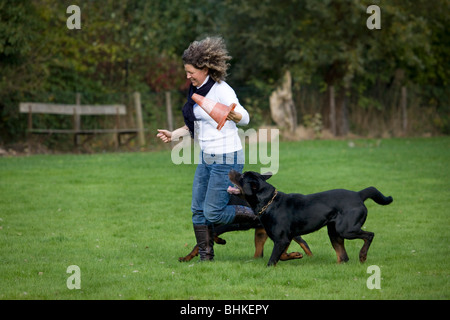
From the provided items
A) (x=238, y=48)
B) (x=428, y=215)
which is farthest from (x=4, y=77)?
(x=428, y=215)

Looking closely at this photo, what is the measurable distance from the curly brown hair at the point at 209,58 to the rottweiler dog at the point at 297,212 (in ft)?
3.24

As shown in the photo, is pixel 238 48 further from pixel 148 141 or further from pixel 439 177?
pixel 439 177

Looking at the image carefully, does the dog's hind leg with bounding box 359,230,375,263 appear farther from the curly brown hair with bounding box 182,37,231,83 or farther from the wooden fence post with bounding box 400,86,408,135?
the wooden fence post with bounding box 400,86,408,135

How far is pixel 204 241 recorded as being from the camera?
7090 mm

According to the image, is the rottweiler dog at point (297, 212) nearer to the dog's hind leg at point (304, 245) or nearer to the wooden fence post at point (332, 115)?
the dog's hind leg at point (304, 245)

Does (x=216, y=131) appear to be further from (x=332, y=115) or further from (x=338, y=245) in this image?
(x=332, y=115)

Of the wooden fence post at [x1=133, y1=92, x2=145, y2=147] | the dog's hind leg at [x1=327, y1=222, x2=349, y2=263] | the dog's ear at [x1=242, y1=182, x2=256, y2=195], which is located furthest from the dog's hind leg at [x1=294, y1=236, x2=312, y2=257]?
the wooden fence post at [x1=133, y1=92, x2=145, y2=147]

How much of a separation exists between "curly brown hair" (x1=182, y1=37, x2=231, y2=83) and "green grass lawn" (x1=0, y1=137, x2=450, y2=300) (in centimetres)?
192

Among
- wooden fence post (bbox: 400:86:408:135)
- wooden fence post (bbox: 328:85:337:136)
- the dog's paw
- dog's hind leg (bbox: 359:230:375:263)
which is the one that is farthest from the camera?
wooden fence post (bbox: 400:86:408:135)

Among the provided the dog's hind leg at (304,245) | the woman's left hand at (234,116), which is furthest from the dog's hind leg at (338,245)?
the woman's left hand at (234,116)

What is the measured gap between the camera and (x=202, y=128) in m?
6.77

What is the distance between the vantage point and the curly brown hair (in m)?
6.62

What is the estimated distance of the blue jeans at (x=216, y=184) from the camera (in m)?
6.77

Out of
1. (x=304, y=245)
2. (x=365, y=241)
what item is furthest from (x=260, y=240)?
(x=365, y=241)
